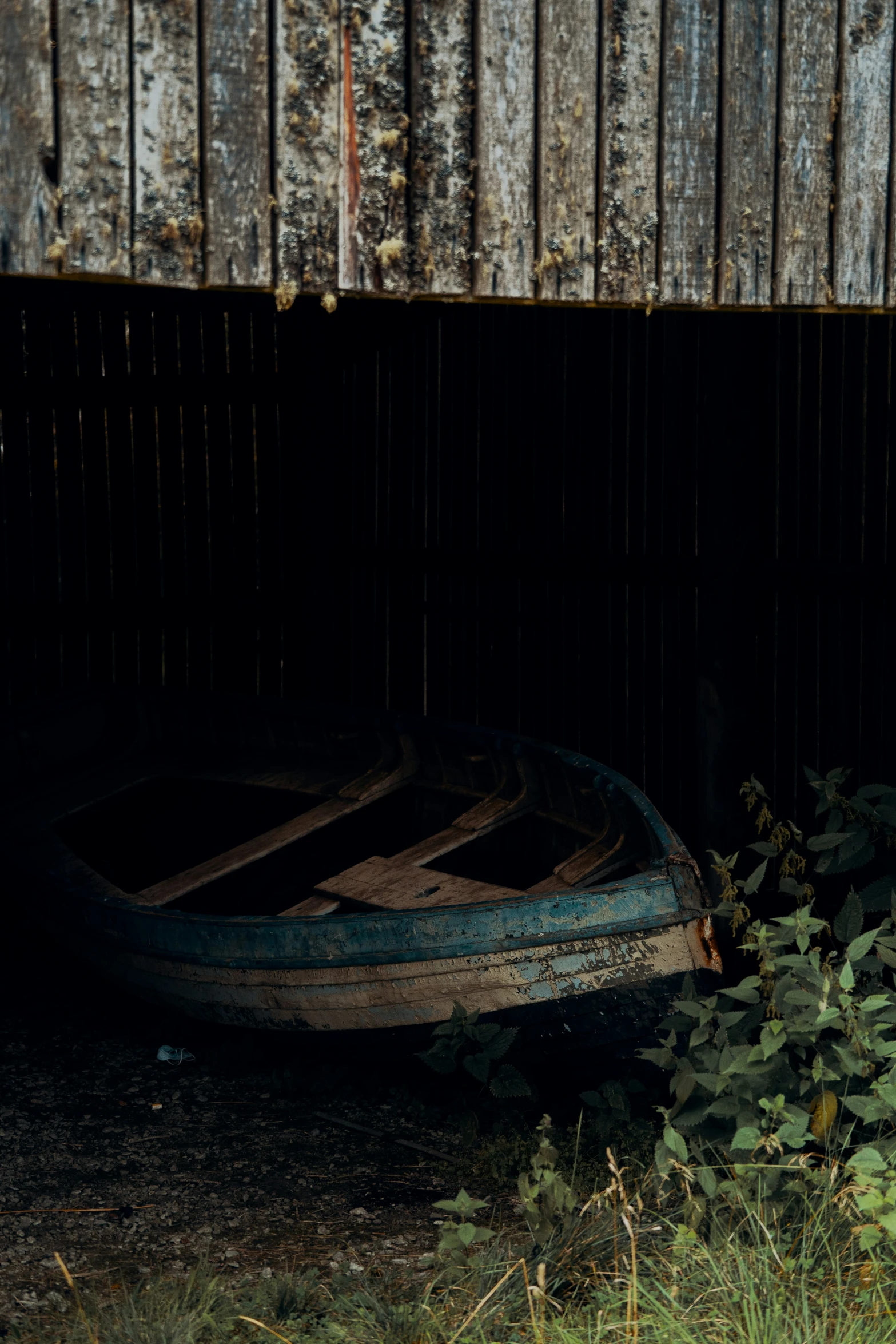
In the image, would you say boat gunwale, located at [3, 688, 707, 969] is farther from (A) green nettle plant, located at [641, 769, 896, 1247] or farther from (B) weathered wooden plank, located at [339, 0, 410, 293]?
(B) weathered wooden plank, located at [339, 0, 410, 293]

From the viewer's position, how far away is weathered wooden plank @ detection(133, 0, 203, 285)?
89.8 inches

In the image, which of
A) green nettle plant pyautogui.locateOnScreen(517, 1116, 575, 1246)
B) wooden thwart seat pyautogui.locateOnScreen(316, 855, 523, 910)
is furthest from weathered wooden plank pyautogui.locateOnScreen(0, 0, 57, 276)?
wooden thwart seat pyautogui.locateOnScreen(316, 855, 523, 910)

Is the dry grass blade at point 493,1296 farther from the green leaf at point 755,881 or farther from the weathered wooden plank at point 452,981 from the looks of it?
the weathered wooden plank at point 452,981

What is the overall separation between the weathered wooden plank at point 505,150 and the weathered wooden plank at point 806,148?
0.57 metres

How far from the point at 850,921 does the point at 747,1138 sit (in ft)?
2.17

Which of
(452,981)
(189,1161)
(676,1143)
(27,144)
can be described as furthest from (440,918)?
(27,144)

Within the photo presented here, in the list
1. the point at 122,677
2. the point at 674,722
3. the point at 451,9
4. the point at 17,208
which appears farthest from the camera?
the point at 122,677

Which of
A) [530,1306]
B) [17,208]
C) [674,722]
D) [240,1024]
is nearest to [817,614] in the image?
[674,722]

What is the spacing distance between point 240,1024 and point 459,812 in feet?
4.76

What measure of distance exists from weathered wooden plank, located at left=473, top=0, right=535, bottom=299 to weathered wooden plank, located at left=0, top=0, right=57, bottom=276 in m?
0.81

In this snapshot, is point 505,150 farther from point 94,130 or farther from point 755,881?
point 755,881

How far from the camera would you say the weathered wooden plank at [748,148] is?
267 centimetres

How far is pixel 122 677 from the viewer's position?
301 inches

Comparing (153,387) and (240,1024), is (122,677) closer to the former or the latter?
(153,387)
